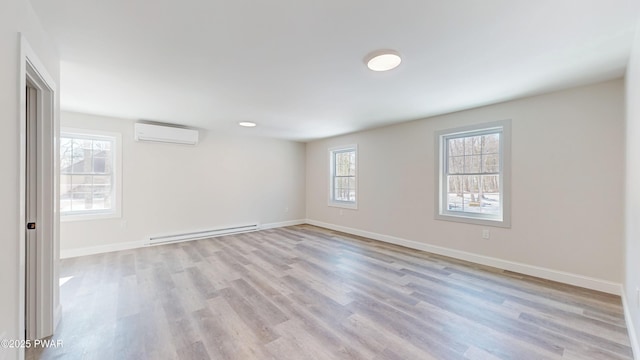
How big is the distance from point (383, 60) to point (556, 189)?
2683mm

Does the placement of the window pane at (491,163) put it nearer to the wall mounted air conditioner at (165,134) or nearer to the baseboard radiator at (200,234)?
the baseboard radiator at (200,234)

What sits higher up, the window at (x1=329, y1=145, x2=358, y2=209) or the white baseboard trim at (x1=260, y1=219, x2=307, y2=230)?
the window at (x1=329, y1=145, x2=358, y2=209)

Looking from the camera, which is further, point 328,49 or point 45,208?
point 328,49

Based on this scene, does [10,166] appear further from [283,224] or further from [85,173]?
[283,224]

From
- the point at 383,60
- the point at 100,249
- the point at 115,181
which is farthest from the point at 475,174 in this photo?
the point at 100,249

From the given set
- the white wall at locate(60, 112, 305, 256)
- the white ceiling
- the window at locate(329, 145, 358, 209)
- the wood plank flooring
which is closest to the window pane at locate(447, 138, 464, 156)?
the white ceiling

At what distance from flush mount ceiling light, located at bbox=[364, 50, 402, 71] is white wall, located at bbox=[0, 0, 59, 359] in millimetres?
2180

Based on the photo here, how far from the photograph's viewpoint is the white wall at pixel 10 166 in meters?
1.16

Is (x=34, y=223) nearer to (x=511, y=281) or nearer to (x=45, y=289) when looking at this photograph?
(x=45, y=289)

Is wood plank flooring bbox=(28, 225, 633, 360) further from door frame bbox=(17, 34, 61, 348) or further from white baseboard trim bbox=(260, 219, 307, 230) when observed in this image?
white baseboard trim bbox=(260, 219, 307, 230)

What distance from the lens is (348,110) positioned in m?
3.84

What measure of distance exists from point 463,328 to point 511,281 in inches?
56.5

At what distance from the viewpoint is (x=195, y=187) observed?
5.23 m

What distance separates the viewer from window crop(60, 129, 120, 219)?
4074 millimetres
